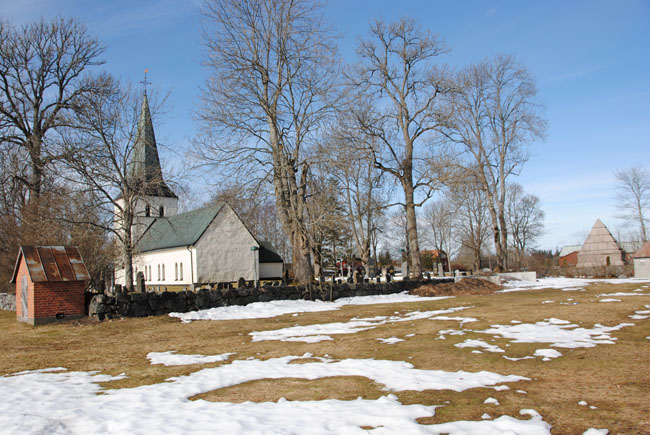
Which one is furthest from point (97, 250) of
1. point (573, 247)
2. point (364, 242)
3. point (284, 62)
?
point (573, 247)

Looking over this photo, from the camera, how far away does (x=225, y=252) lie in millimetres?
36000

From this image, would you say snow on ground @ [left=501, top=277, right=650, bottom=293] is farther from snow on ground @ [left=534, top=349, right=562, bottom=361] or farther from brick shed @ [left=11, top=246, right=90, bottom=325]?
brick shed @ [left=11, top=246, right=90, bottom=325]

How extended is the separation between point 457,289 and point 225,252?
20721 millimetres

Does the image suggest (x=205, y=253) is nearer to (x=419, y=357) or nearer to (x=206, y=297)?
(x=206, y=297)

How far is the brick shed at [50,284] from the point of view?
13273mm

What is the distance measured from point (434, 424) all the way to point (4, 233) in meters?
23.8

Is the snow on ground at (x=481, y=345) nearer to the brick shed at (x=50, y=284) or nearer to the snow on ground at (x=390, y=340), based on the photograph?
the snow on ground at (x=390, y=340)

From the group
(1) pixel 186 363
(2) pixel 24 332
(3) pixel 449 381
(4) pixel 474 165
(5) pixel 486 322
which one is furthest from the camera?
(4) pixel 474 165

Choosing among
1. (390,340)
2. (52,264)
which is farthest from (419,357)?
(52,264)

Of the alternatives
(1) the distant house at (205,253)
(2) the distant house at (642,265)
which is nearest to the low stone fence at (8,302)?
(1) the distant house at (205,253)

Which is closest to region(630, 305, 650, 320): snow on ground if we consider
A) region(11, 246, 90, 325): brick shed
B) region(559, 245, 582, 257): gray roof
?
region(11, 246, 90, 325): brick shed

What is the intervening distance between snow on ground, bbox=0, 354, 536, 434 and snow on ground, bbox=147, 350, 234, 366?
85 cm

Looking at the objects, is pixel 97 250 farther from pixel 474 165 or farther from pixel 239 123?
pixel 474 165

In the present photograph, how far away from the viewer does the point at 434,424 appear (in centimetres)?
415
